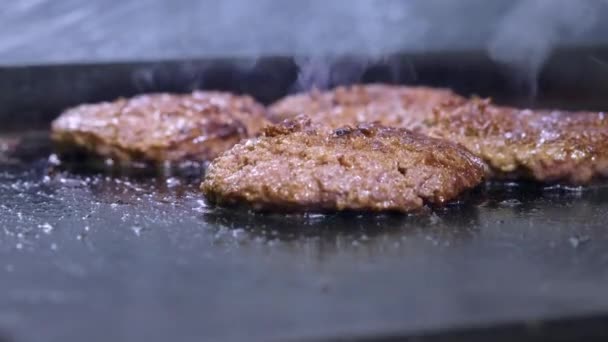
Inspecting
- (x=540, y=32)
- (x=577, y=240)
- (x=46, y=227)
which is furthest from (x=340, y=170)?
(x=540, y=32)

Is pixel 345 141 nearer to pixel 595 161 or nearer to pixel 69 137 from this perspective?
pixel 595 161

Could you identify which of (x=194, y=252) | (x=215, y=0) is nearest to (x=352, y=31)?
(x=215, y=0)

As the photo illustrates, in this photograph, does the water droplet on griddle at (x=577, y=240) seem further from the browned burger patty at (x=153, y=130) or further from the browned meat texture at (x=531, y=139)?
the browned burger patty at (x=153, y=130)

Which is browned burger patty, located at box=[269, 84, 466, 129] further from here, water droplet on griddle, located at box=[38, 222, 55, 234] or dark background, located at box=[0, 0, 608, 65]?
water droplet on griddle, located at box=[38, 222, 55, 234]

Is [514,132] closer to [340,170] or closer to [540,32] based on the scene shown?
[340,170]

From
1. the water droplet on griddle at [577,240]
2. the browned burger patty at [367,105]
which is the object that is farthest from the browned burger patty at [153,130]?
the water droplet on griddle at [577,240]

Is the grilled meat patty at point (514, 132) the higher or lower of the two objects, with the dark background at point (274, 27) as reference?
lower

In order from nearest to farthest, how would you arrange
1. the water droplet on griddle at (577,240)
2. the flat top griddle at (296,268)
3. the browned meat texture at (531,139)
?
1. the flat top griddle at (296,268)
2. the water droplet on griddle at (577,240)
3. the browned meat texture at (531,139)
